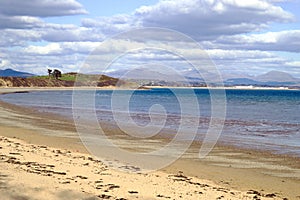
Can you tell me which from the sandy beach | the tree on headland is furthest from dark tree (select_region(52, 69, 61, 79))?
the sandy beach

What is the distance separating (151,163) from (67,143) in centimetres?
612

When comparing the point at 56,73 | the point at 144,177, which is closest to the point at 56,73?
the point at 56,73

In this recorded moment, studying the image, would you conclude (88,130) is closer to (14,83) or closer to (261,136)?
(261,136)

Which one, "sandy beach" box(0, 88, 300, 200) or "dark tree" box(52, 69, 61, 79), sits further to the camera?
"dark tree" box(52, 69, 61, 79)

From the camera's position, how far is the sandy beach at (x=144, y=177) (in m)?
9.79

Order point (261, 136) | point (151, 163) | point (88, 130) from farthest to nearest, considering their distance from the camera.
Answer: point (88, 130) → point (261, 136) → point (151, 163)

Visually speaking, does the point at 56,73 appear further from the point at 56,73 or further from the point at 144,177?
the point at 144,177

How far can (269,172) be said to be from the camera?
14.4 meters

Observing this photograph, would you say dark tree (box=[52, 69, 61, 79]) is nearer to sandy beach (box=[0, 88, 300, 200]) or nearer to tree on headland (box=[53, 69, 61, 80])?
tree on headland (box=[53, 69, 61, 80])

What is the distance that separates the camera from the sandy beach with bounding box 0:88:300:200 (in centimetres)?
979

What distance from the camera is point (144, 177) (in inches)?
479

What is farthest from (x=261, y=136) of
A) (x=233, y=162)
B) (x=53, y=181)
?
(x=53, y=181)

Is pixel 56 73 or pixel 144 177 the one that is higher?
pixel 56 73

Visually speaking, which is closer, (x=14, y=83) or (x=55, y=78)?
(x=14, y=83)
